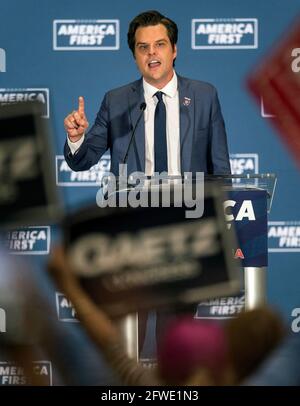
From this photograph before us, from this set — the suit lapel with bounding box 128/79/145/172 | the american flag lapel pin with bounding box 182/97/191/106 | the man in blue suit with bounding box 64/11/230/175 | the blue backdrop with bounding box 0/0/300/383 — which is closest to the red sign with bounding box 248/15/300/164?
the blue backdrop with bounding box 0/0/300/383

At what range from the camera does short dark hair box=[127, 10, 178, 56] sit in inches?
135

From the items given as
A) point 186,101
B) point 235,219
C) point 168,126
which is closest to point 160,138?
point 168,126

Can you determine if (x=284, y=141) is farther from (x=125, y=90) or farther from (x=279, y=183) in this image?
(x=125, y=90)

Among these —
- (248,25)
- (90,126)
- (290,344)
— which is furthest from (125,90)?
(290,344)

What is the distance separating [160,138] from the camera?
11.0 feet

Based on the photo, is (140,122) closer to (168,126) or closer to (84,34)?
(168,126)

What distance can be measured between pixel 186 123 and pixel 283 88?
1.62 feet

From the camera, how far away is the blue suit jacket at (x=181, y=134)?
3305 millimetres

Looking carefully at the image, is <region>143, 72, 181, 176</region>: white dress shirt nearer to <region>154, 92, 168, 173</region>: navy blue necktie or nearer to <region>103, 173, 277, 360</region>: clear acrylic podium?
<region>154, 92, 168, 173</region>: navy blue necktie

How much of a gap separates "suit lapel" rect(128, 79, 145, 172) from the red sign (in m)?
0.50

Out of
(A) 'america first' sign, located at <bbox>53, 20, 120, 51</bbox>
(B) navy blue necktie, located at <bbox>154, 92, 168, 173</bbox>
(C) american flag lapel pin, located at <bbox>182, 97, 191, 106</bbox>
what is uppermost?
(A) 'america first' sign, located at <bbox>53, 20, 120, 51</bbox>

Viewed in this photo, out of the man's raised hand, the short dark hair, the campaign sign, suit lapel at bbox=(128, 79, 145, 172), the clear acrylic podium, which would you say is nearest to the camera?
the campaign sign

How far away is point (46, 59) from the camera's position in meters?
3.56

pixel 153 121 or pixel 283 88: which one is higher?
pixel 283 88
